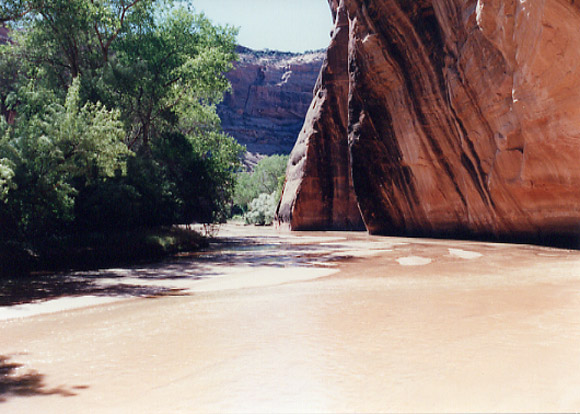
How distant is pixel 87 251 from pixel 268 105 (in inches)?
3473

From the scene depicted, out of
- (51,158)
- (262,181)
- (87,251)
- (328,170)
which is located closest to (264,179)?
(262,181)

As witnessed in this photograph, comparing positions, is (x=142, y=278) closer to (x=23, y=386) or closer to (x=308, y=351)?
(x=23, y=386)

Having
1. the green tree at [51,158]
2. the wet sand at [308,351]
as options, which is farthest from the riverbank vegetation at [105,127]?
the wet sand at [308,351]

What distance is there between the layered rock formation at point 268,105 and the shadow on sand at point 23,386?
94.4 m

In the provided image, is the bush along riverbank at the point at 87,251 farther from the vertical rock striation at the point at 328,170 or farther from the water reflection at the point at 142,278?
the vertical rock striation at the point at 328,170

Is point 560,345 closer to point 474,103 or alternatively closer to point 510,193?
point 510,193

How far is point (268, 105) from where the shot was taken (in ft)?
329

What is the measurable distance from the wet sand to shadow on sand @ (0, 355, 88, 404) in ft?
0.08

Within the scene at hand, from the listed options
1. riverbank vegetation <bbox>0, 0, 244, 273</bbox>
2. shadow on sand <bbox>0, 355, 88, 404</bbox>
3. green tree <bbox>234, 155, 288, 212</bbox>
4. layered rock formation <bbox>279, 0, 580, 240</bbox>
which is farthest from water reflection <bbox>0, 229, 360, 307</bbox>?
green tree <bbox>234, 155, 288, 212</bbox>

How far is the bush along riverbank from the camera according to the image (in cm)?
1328

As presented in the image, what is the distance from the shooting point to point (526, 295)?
8.12 m

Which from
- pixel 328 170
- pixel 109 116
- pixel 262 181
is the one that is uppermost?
pixel 262 181

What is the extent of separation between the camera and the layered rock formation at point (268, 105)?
98775mm

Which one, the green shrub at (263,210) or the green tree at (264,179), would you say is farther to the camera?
the green tree at (264,179)
